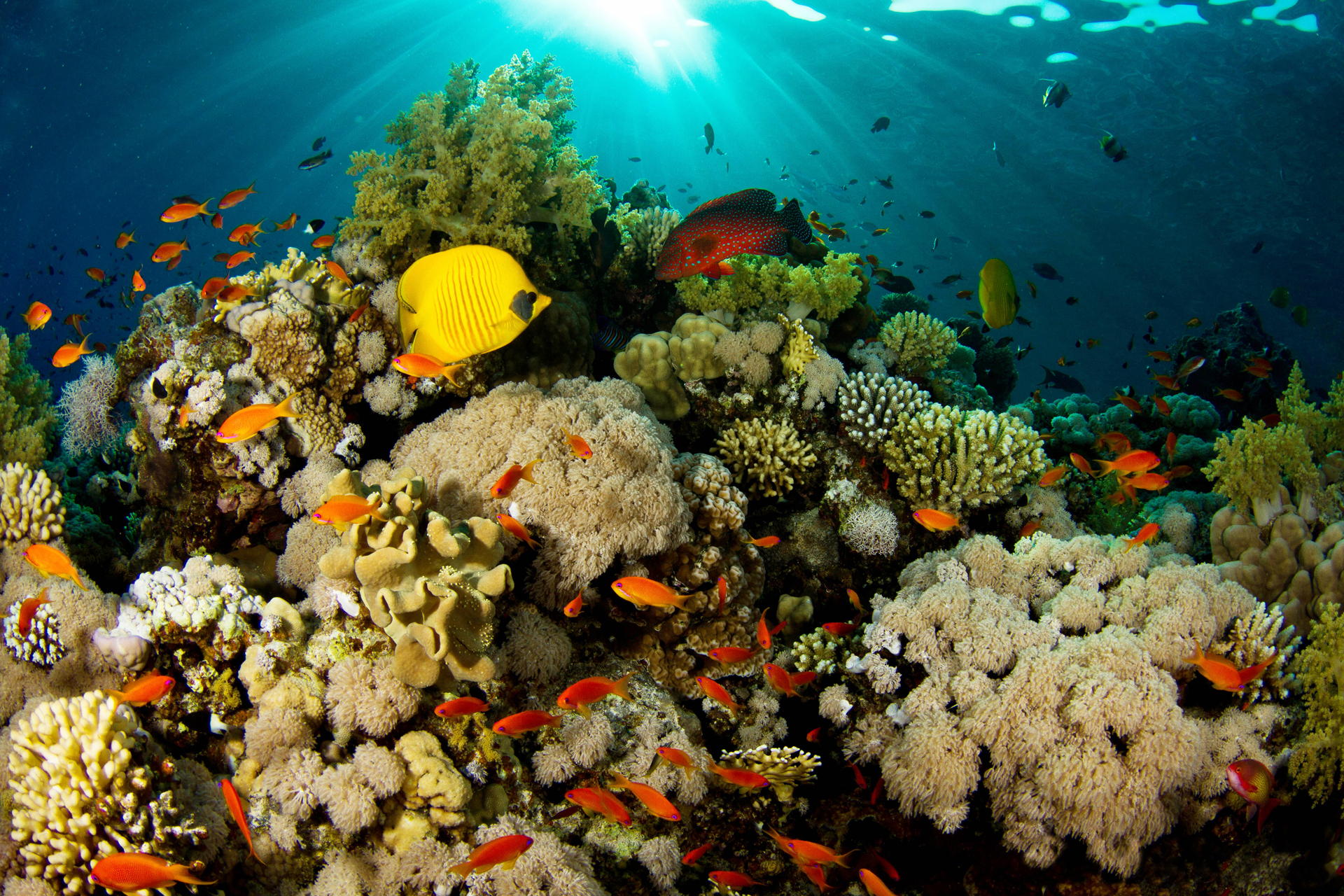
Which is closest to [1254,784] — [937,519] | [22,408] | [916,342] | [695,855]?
[937,519]

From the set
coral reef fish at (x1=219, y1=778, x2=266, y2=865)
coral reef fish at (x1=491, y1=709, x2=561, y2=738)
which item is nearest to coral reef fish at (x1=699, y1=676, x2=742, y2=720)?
coral reef fish at (x1=491, y1=709, x2=561, y2=738)

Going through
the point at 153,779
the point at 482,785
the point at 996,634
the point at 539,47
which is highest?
the point at 539,47

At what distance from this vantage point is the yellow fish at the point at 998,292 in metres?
4.43

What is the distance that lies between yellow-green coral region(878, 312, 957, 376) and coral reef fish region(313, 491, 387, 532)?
5.05 m

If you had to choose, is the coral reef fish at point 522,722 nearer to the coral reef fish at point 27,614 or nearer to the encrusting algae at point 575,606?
the encrusting algae at point 575,606

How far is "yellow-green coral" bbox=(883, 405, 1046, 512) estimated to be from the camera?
4.39 m

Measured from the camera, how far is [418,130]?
4.51 meters

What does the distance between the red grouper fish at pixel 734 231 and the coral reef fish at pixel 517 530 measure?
2450 millimetres

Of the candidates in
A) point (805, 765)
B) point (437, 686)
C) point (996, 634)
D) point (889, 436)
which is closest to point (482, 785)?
point (437, 686)

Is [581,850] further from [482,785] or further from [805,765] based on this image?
[805,765]

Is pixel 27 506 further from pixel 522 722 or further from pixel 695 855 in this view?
pixel 695 855

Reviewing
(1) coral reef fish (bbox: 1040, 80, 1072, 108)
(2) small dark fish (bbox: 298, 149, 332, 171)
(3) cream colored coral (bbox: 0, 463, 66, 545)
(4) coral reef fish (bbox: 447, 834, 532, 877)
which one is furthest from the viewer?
(1) coral reef fish (bbox: 1040, 80, 1072, 108)

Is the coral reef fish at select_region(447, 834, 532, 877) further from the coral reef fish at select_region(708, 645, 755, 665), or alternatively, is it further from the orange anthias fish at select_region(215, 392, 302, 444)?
the orange anthias fish at select_region(215, 392, 302, 444)

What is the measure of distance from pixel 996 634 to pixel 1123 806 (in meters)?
0.86
